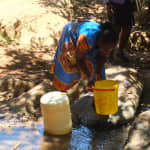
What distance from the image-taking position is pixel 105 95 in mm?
3414

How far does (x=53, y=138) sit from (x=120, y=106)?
1.05 m

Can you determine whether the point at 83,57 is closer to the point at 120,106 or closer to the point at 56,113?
the point at 56,113

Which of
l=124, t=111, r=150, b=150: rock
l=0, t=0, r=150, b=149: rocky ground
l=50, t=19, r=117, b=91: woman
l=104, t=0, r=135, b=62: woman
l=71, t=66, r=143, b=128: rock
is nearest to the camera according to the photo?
l=124, t=111, r=150, b=150: rock

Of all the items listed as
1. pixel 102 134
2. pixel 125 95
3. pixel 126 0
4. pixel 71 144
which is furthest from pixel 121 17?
pixel 71 144

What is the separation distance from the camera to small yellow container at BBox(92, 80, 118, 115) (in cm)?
340

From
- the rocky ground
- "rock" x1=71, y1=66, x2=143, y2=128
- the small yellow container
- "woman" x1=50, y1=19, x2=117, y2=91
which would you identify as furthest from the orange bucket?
the rocky ground

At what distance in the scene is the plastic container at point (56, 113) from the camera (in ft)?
11.2

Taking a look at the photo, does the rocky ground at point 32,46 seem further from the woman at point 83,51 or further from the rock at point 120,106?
the woman at point 83,51

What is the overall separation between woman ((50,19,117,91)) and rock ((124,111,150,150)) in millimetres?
716

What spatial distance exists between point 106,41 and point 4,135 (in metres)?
1.52

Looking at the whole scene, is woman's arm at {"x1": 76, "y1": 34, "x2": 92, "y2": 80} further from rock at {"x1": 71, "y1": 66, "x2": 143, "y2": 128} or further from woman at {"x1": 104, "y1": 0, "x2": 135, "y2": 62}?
woman at {"x1": 104, "y1": 0, "x2": 135, "y2": 62}

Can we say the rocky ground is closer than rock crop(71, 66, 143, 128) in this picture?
No

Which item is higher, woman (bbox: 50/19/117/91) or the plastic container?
woman (bbox: 50/19/117/91)

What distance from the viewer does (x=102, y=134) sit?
12.2ft
